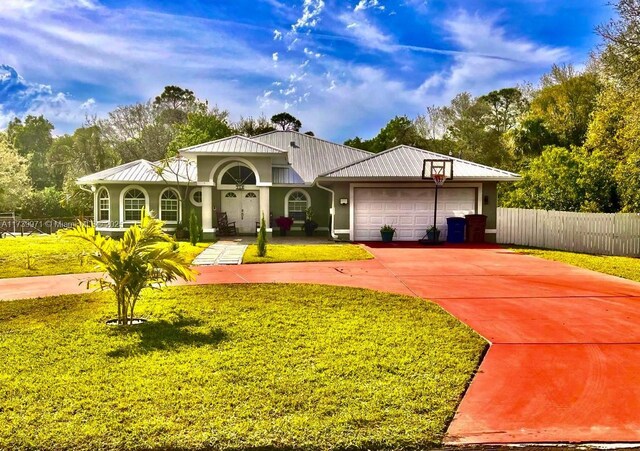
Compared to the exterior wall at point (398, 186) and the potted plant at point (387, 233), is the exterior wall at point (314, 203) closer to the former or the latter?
the exterior wall at point (398, 186)

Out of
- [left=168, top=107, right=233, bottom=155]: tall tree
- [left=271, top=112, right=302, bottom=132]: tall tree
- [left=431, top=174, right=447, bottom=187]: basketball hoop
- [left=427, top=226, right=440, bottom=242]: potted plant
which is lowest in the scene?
[left=427, top=226, right=440, bottom=242]: potted plant

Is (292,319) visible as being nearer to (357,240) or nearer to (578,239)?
(357,240)

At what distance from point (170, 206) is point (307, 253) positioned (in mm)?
9754

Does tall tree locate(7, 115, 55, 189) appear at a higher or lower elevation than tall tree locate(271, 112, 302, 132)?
higher

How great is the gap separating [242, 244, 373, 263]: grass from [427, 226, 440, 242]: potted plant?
347cm

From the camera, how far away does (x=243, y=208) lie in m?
22.2

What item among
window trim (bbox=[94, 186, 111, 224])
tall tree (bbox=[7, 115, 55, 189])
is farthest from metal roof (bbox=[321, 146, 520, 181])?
tall tree (bbox=[7, 115, 55, 189])

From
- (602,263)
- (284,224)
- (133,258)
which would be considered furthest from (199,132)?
(133,258)

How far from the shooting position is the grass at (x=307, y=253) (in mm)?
13805

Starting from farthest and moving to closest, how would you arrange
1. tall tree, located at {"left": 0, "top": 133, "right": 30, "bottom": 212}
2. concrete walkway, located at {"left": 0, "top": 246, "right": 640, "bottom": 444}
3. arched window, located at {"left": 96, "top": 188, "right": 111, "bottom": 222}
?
tall tree, located at {"left": 0, "top": 133, "right": 30, "bottom": 212}, arched window, located at {"left": 96, "top": 188, "right": 111, "bottom": 222}, concrete walkway, located at {"left": 0, "top": 246, "right": 640, "bottom": 444}

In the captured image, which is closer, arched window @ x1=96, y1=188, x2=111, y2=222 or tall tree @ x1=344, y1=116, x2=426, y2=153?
arched window @ x1=96, y1=188, x2=111, y2=222

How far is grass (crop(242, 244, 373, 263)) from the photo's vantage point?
13805mm

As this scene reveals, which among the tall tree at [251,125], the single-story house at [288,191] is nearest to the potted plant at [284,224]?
the single-story house at [288,191]

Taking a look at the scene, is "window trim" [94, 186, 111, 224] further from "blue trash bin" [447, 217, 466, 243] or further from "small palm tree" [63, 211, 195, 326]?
"small palm tree" [63, 211, 195, 326]
